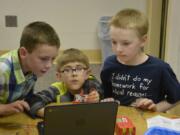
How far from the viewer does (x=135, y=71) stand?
186 cm

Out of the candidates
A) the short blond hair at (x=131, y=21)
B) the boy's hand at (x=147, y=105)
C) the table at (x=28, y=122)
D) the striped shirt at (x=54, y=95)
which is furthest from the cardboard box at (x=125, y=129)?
the short blond hair at (x=131, y=21)

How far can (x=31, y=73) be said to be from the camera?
1665mm

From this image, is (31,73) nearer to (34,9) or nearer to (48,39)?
(48,39)

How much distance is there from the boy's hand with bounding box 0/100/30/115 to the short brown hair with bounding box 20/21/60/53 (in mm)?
257

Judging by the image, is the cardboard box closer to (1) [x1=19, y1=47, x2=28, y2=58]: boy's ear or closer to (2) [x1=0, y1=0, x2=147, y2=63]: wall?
(1) [x1=19, y1=47, x2=28, y2=58]: boy's ear

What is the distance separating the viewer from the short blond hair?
1.77 meters

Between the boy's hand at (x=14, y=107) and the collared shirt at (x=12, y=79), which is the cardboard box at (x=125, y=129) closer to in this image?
the boy's hand at (x=14, y=107)

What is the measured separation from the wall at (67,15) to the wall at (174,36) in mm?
1218

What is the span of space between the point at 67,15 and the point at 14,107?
10.1 feet

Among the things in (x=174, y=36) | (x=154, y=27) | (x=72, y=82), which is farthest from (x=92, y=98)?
(x=154, y=27)

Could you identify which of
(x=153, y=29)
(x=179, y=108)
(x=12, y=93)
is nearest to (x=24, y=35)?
(x=12, y=93)

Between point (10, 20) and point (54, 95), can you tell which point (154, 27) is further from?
point (54, 95)

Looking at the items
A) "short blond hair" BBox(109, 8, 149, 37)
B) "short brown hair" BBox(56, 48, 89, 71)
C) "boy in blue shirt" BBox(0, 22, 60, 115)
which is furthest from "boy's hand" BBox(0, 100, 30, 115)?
"short blond hair" BBox(109, 8, 149, 37)

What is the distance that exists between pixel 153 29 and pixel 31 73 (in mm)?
2505
